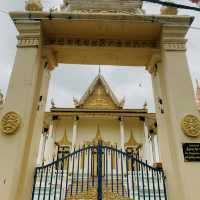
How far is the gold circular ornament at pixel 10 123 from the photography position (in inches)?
137

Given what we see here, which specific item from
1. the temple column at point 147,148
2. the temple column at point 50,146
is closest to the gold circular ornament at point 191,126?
the temple column at point 147,148

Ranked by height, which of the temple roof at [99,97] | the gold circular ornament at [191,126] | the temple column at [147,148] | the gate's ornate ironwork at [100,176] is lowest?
the gate's ornate ironwork at [100,176]

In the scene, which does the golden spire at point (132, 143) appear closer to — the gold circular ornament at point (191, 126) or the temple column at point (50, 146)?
the temple column at point (50, 146)

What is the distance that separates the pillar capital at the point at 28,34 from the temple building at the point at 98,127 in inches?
338

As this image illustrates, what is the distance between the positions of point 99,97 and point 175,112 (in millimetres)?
10794

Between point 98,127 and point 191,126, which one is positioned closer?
point 191,126

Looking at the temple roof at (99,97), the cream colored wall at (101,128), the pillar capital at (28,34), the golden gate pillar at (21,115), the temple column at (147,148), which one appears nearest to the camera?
the golden gate pillar at (21,115)

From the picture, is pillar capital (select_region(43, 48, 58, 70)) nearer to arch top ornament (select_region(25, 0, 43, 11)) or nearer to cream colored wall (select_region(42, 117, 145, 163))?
arch top ornament (select_region(25, 0, 43, 11))

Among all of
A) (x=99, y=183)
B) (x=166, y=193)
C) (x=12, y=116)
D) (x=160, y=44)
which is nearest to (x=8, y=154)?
(x=12, y=116)

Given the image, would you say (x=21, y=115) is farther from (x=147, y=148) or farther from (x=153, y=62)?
(x=147, y=148)

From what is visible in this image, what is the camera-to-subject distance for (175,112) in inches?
145

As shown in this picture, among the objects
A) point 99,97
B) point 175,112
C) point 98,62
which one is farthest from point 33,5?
point 99,97

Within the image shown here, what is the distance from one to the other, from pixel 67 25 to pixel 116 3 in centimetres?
150

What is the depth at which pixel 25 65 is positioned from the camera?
3.99 metres
